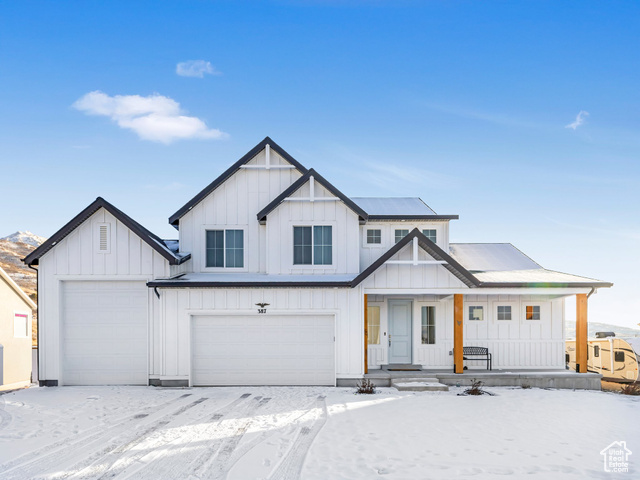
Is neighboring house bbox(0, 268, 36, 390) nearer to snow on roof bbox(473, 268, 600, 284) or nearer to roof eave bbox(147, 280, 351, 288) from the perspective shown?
roof eave bbox(147, 280, 351, 288)

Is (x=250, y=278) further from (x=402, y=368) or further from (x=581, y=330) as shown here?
(x=581, y=330)

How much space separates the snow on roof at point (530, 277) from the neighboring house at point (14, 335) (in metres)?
18.9

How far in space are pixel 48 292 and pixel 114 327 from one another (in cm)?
235

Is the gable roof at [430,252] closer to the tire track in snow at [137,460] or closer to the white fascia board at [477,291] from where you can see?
the white fascia board at [477,291]

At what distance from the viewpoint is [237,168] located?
16344 millimetres

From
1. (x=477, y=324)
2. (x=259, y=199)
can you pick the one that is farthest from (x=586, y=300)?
(x=259, y=199)

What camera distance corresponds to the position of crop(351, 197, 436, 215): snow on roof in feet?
57.8

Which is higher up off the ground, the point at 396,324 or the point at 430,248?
the point at 430,248

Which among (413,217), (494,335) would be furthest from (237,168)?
(494,335)

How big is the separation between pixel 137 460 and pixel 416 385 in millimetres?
8730

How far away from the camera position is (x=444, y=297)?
645 inches

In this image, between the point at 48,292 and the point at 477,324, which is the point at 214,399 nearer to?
the point at 48,292

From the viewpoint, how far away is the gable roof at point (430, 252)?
1432 centimetres

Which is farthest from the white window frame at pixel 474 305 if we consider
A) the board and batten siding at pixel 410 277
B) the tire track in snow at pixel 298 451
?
the tire track in snow at pixel 298 451
